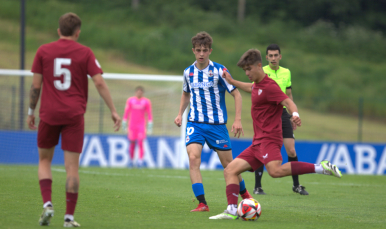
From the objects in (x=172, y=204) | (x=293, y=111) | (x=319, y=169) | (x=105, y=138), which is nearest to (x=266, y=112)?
(x=293, y=111)

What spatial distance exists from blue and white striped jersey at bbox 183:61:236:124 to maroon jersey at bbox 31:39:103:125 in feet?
6.38

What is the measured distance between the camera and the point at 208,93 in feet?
20.5

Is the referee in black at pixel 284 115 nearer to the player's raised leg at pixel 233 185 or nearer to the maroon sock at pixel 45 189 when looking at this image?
the player's raised leg at pixel 233 185

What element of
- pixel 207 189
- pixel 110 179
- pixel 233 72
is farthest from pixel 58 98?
pixel 233 72

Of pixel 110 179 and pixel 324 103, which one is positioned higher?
pixel 324 103

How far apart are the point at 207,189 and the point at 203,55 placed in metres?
3.20

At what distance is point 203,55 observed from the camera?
6.10 metres

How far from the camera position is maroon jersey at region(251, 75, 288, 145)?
17.3 ft

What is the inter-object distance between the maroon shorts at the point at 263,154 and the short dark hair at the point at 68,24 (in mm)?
2384

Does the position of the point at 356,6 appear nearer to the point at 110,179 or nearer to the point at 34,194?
the point at 110,179

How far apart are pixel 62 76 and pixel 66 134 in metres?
0.58

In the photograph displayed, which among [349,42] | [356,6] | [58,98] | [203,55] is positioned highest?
[356,6]

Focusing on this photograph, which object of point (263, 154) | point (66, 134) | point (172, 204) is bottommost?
point (172, 204)

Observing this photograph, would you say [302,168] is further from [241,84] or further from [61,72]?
[61,72]
